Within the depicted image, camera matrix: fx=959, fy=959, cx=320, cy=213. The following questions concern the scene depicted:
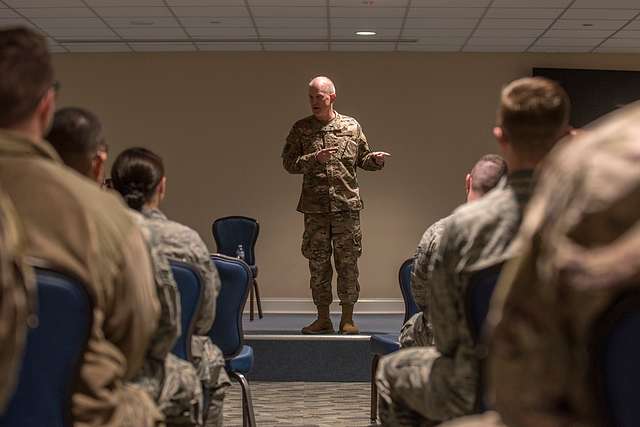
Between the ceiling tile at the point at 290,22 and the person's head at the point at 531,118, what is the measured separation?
684 cm

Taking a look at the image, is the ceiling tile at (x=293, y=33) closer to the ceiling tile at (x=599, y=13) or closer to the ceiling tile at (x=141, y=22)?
the ceiling tile at (x=141, y=22)

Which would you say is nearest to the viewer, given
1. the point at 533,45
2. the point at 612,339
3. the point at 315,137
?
the point at 612,339

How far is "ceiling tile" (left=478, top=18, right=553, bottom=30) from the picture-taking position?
28.9 ft

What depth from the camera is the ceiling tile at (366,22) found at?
8781mm

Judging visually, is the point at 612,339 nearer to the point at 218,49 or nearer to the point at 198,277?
the point at 198,277

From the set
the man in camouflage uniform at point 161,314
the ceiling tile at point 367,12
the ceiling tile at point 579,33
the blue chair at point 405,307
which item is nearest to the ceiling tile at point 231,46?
the ceiling tile at point 367,12

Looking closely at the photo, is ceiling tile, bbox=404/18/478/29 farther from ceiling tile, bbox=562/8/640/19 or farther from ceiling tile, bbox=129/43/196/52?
ceiling tile, bbox=129/43/196/52

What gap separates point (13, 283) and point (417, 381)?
1298 mm

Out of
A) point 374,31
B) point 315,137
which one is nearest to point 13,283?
point 315,137

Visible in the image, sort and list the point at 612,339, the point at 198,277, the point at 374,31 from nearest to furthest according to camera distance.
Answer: the point at 612,339
the point at 198,277
the point at 374,31

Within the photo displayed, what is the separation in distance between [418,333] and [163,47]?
714cm

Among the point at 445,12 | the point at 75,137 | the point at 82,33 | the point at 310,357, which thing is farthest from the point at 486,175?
the point at 82,33

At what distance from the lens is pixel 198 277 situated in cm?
279

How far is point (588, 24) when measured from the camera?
8961 mm
